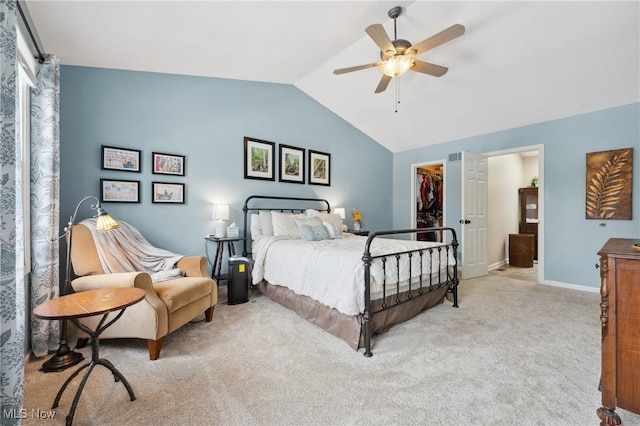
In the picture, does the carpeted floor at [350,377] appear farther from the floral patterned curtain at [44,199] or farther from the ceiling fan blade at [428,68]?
the ceiling fan blade at [428,68]

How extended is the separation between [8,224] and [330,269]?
6.83 ft

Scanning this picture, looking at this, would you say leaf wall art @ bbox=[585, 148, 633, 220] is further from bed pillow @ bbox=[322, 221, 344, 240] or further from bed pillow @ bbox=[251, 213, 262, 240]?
bed pillow @ bbox=[251, 213, 262, 240]

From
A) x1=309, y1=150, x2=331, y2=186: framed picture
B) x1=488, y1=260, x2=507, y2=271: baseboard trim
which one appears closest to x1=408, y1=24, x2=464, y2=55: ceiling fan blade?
x1=309, y1=150, x2=331, y2=186: framed picture

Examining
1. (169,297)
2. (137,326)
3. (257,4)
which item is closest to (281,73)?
(257,4)

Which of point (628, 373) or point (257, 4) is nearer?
point (628, 373)

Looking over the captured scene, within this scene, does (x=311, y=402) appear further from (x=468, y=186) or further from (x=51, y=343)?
(x=468, y=186)

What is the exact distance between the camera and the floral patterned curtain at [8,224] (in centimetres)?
115

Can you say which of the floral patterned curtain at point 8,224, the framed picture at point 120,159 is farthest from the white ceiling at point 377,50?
the floral patterned curtain at point 8,224

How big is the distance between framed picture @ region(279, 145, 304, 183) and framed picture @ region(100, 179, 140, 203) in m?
2.14

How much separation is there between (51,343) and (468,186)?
18.6 ft

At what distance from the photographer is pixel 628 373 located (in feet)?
4.74

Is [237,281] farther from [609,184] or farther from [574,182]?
[609,184]

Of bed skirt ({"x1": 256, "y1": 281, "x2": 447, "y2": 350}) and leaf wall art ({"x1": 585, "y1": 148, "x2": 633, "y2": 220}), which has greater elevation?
leaf wall art ({"x1": 585, "y1": 148, "x2": 633, "y2": 220})

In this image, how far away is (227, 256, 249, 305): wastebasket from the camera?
139 inches
